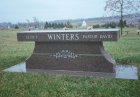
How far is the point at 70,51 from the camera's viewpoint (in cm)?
868

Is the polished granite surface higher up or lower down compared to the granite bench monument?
lower down

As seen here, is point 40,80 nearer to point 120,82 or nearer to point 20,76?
point 20,76

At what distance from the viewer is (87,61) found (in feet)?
27.9

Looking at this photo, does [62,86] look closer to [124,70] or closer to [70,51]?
[70,51]

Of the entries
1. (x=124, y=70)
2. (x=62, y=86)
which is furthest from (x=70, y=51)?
(x=62, y=86)

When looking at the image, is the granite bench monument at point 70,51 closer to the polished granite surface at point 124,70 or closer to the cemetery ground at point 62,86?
the polished granite surface at point 124,70

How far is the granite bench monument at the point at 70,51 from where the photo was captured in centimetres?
813

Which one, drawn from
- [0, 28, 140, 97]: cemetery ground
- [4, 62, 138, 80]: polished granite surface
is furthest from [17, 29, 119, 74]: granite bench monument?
[0, 28, 140, 97]: cemetery ground

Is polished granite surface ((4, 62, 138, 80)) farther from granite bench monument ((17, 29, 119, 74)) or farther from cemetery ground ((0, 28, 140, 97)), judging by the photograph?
cemetery ground ((0, 28, 140, 97))

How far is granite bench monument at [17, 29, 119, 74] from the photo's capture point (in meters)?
8.13

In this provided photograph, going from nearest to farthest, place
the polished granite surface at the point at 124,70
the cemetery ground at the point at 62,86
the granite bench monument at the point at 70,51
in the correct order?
the cemetery ground at the point at 62,86 < the polished granite surface at the point at 124,70 < the granite bench monument at the point at 70,51

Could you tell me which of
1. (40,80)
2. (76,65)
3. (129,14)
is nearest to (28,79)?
(40,80)

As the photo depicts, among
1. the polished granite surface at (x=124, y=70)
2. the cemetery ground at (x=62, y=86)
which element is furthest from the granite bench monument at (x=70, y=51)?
the cemetery ground at (x=62, y=86)

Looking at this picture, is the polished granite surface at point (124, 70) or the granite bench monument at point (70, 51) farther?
the granite bench monument at point (70, 51)
